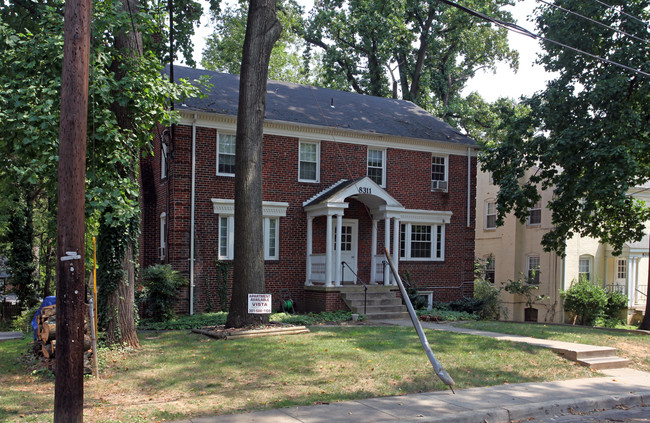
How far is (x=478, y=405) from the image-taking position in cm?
816

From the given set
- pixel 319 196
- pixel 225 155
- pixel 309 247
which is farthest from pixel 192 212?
pixel 319 196

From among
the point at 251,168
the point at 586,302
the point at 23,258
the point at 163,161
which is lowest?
the point at 586,302

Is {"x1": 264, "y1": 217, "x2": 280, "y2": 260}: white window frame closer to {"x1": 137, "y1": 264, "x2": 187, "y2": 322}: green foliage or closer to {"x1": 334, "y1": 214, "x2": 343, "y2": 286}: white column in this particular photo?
{"x1": 334, "y1": 214, "x2": 343, "y2": 286}: white column

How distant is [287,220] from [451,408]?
12.6 metres

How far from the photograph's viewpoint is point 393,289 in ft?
67.8

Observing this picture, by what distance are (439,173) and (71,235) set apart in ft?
59.5

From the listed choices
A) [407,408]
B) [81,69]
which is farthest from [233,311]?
[81,69]

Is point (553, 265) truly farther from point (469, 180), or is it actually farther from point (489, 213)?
Result: point (469, 180)

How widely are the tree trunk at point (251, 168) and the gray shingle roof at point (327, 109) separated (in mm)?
5065

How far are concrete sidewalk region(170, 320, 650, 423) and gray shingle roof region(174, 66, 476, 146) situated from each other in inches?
496

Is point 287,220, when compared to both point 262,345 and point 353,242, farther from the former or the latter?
point 262,345

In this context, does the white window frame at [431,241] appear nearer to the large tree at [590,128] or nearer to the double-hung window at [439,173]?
the double-hung window at [439,173]

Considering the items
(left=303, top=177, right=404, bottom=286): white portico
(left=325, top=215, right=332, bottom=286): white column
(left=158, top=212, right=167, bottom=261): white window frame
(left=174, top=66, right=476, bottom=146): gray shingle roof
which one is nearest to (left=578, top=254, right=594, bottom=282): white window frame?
(left=174, top=66, right=476, bottom=146): gray shingle roof

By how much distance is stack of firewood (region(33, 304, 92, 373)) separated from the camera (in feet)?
31.3
